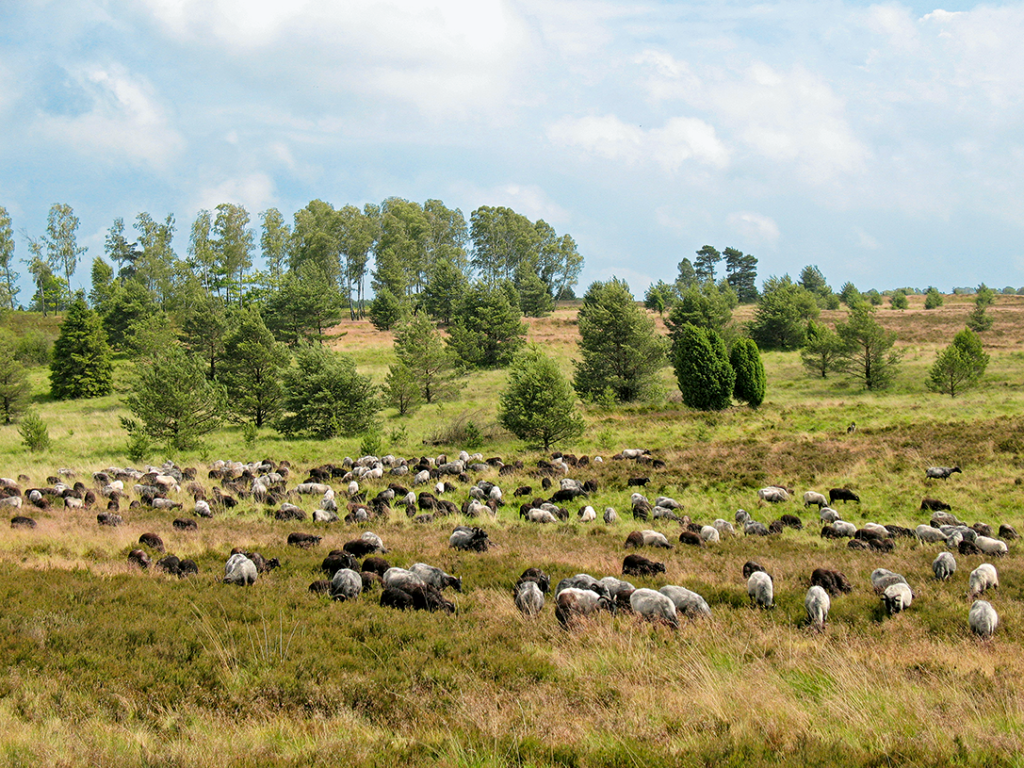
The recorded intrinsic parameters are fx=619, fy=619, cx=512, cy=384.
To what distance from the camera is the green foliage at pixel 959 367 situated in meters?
43.7

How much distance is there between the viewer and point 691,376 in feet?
132

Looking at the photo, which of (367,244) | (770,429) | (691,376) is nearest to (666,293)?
(367,244)

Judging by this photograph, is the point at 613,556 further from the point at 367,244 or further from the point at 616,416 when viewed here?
the point at 367,244

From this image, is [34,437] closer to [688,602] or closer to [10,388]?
[10,388]

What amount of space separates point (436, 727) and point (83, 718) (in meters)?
3.34

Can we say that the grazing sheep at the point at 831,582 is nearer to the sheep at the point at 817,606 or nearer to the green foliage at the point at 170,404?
the sheep at the point at 817,606

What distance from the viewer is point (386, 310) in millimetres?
78375

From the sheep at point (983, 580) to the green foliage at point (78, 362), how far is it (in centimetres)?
5788

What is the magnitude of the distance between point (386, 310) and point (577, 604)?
7247 centimetres

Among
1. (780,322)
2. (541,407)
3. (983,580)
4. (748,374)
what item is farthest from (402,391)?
(780,322)

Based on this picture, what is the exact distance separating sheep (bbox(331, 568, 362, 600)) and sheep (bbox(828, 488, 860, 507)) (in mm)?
14959

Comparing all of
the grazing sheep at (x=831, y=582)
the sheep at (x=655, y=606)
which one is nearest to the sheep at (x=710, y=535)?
the grazing sheep at (x=831, y=582)

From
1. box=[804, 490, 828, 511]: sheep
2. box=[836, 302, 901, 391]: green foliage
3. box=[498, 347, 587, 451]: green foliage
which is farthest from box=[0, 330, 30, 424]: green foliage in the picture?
box=[836, 302, 901, 391]: green foliage

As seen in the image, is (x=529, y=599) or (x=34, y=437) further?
(x=34, y=437)
